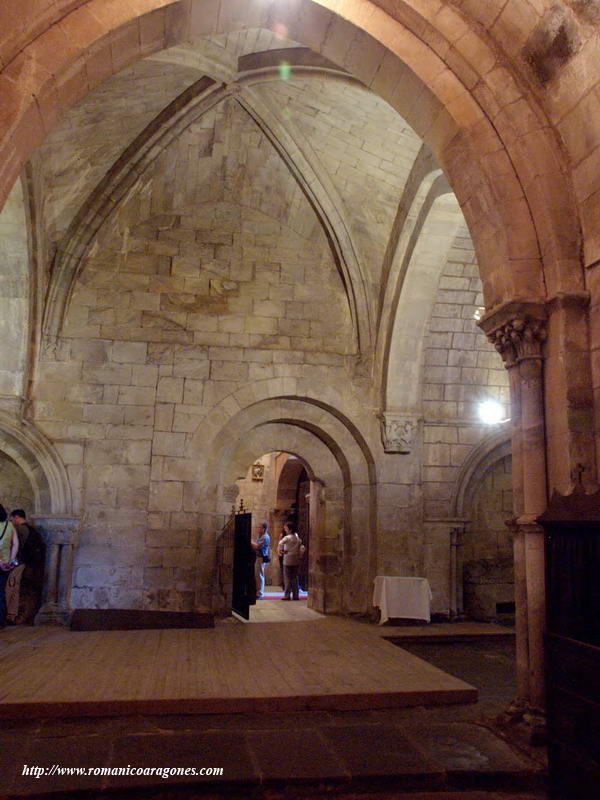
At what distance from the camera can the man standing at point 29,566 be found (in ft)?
24.6

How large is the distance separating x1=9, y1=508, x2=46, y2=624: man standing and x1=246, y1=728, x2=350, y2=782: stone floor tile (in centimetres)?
477

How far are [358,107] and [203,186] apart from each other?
2.50m

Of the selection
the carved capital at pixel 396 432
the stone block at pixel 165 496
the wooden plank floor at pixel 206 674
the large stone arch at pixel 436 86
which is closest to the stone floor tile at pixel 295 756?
the wooden plank floor at pixel 206 674

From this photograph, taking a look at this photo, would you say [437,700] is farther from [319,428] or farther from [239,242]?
[239,242]

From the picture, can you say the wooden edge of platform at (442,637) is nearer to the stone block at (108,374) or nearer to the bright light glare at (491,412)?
the bright light glare at (491,412)

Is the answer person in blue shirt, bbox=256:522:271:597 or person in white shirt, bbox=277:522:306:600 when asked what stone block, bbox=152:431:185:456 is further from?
person in blue shirt, bbox=256:522:271:597

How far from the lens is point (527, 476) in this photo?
393cm

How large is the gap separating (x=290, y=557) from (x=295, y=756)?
7.11 meters

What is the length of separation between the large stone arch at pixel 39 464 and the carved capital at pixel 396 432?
13.8 ft

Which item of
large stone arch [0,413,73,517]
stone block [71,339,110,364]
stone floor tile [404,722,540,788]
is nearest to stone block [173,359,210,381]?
stone block [71,339,110,364]

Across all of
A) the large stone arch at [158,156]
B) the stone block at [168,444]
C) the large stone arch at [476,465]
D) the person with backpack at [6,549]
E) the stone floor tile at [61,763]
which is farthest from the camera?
the large stone arch at [476,465]

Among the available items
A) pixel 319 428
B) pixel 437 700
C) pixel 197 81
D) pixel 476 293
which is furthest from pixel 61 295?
pixel 437 700

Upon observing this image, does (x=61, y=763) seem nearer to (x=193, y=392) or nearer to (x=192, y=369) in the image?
(x=193, y=392)

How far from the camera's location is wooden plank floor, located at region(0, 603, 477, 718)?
4.18 metres
